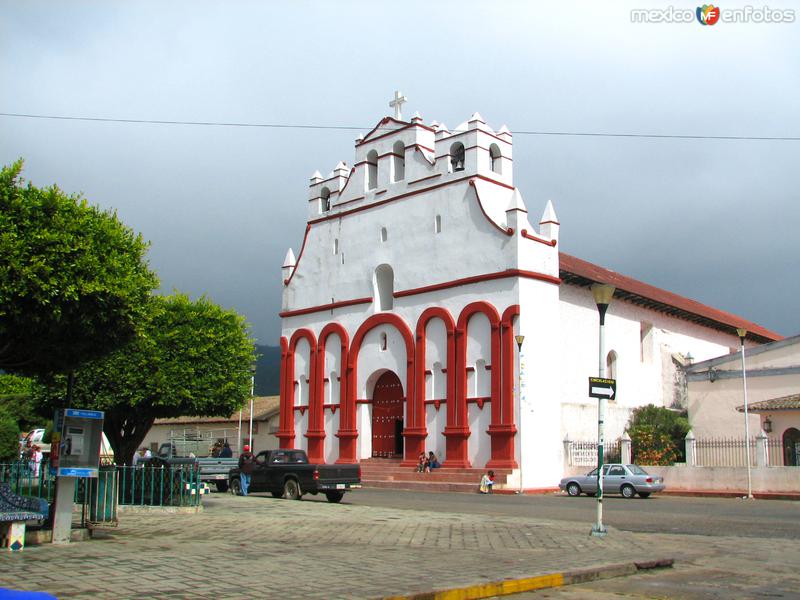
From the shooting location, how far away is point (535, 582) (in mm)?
9672

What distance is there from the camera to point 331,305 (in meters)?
40.0

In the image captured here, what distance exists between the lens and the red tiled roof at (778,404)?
1250 inches

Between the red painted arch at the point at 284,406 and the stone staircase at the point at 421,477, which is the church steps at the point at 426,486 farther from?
the red painted arch at the point at 284,406

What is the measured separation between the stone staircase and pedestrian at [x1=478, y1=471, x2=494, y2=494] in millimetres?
457

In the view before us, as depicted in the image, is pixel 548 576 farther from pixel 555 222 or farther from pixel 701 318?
pixel 701 318

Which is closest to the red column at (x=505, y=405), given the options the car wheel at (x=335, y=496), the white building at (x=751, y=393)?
the car wheel at (x=335, y=496)

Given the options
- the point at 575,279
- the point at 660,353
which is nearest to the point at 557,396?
the point at 575,279

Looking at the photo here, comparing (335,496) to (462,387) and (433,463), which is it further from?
(462,387)

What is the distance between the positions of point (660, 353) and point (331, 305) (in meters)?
16.8

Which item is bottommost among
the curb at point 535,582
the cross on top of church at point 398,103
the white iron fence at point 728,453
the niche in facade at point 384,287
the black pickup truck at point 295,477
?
the curb at point 535,582

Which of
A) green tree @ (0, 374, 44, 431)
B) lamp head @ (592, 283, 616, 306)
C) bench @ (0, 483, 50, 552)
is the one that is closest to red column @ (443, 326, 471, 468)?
lamp head @ (592, 283, 616, 306)

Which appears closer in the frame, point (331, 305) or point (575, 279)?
point (575, 279)

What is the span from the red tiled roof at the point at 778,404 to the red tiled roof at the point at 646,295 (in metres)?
8.20

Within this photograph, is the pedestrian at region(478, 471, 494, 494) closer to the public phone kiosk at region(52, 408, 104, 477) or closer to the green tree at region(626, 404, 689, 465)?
the green tree at region(626, 404, 689, 465)
